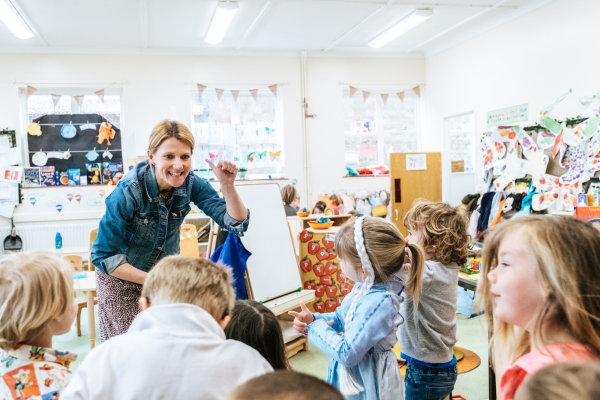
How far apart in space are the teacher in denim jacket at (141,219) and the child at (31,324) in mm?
558

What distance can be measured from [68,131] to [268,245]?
5.01 m

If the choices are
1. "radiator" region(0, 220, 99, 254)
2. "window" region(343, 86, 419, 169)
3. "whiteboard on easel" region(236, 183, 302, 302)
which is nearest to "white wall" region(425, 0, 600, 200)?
"window" region(343, 86, 419, 169)

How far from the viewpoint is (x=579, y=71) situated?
527 centimetres

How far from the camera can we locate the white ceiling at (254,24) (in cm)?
575

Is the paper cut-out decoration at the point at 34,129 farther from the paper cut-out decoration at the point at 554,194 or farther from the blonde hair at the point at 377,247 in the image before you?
the blonde hair at the point at 377,247

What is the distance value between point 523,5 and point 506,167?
1.98 meters

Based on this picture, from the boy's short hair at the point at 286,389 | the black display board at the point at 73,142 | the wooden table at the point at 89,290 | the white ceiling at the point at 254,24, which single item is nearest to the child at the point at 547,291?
the boy's short hair at the point at 286,389

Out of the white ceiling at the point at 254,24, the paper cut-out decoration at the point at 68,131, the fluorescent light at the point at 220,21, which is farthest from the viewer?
the paper cut-out decoration at the point at 68,131

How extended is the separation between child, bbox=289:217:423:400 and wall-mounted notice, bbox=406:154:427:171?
5.70m

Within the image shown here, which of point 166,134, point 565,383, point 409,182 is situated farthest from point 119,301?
point 409,182

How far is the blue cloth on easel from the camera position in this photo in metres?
3.13

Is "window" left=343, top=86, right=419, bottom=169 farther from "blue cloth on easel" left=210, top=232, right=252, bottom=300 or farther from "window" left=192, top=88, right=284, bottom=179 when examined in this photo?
"blue cloth on easel" left=210, top=232, right=252, bottom=300

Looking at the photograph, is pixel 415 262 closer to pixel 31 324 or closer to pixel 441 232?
pixel 441 232

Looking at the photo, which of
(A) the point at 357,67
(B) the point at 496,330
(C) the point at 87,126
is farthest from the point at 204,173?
(B) the point at 496,330
